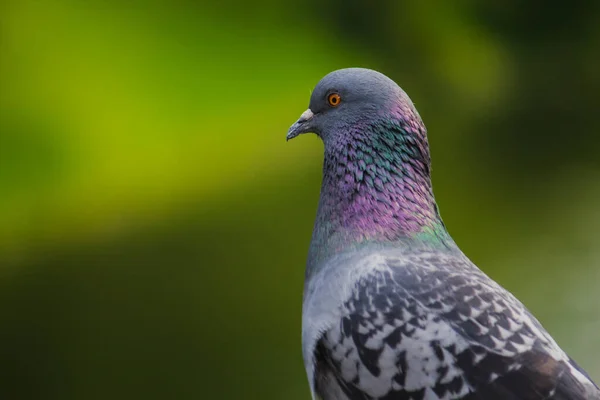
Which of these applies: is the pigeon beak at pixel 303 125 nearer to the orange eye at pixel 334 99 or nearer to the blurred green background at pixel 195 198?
the orange eye at pixel 334 99

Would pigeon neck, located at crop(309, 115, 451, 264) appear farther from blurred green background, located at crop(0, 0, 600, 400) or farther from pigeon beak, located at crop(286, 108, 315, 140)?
blurred green background, located at crop(0, 0, 600, 400)

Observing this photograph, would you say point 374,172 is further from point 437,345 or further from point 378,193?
point 437,345

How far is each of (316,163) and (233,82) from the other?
906 mm

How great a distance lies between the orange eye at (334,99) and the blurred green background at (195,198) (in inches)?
108

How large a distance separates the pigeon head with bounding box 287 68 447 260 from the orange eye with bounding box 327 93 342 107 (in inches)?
0.9

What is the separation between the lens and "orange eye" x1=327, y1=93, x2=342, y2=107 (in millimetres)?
2547

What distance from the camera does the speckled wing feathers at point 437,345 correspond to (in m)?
2.04

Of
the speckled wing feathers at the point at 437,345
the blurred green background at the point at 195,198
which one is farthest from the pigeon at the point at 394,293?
the blurred green background at the point at 195,198

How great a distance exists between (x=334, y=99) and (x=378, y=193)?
37 centimetres

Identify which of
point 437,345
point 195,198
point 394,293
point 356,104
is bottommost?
point 437,345

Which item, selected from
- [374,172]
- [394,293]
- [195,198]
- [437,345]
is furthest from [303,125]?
[195,198]

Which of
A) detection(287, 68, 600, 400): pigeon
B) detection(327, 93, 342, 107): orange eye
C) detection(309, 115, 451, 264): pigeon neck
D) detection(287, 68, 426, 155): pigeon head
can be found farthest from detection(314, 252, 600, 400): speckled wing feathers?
detection(327, 93, 342, 107): orange eye

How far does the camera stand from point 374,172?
244cm

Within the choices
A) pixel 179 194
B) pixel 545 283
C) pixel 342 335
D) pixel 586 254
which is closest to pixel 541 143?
pixel 586 254
